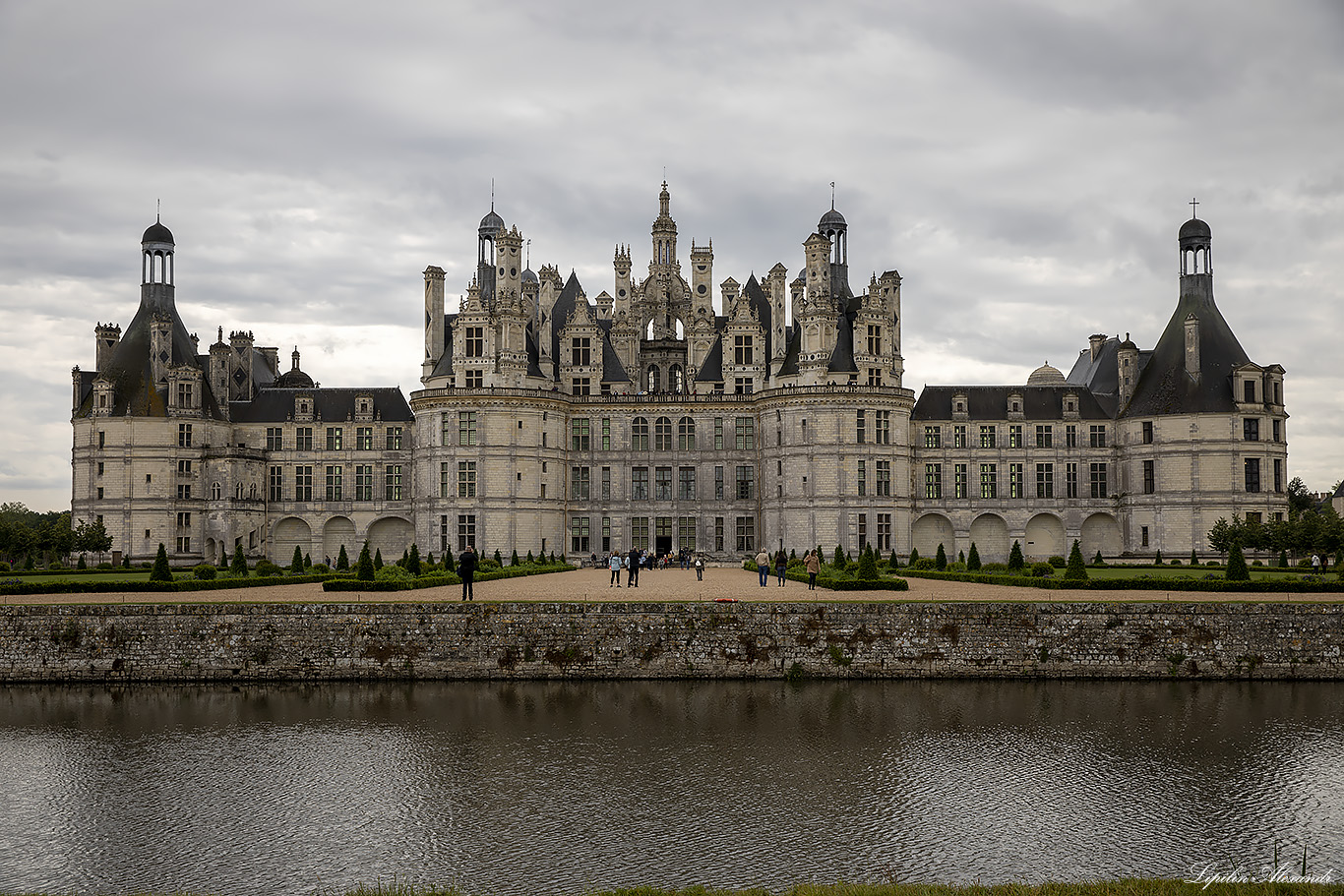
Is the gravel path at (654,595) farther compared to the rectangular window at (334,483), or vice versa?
the rectangular window at (334,483)

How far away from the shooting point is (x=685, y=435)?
232ft

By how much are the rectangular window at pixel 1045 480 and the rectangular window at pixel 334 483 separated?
44.5 metres

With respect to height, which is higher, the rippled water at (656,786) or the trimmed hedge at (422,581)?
the trimmed hedge at (422,581)

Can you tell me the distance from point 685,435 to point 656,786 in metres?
48.9

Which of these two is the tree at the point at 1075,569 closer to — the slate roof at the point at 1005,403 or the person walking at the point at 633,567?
the person walking at the point at 633,567

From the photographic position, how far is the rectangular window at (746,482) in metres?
70.0

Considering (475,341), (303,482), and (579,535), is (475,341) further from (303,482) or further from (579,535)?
(303,482)

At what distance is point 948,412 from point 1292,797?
51340 mm

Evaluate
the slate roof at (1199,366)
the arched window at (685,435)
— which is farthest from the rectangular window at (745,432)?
the slate roof at (1199,366)

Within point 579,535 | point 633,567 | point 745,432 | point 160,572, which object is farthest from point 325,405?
point 633,567

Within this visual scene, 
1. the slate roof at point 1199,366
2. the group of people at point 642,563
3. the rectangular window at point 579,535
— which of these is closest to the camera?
the group of people at point 642,563

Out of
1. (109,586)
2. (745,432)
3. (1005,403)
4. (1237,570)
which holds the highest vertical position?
(1005,403)

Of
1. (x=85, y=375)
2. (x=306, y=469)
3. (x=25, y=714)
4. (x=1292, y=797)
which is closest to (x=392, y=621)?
(x=25, y=714)

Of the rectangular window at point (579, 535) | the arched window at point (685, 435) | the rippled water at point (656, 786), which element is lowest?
the rippled water at point (656, 786)
